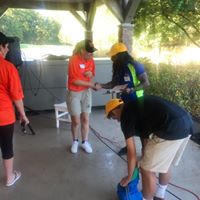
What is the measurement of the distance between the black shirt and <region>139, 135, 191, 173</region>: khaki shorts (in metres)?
0.05

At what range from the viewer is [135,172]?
2.17m

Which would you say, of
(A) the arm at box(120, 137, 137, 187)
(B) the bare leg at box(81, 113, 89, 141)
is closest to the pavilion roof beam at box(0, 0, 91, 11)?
(B) the bare leg at box(81, 113, 89, 141)

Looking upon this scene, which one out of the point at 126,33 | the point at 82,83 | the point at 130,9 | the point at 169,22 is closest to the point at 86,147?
the point at 82,83

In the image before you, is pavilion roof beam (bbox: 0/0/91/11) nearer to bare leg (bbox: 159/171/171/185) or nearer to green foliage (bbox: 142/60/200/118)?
green foliage (bbox: 142/60/200/118)

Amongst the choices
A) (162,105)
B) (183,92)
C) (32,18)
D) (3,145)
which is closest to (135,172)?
(162,105)

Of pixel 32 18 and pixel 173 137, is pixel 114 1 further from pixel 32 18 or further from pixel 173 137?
pixel 32 18

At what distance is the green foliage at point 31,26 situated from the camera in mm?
9806

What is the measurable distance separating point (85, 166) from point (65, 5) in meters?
4.92

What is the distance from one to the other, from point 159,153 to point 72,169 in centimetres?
124

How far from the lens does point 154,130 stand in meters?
1.98

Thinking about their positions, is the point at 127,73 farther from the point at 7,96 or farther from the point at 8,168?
the point at 8,168

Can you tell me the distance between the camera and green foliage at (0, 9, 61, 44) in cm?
981

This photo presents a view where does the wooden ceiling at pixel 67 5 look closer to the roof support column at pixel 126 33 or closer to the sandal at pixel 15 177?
the roof support column at pixel 126 33

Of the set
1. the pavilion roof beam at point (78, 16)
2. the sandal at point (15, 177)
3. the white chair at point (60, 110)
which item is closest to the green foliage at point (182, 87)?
the white chair at point (60, 110)
